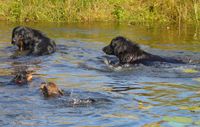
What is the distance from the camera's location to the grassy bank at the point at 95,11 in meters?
20.5

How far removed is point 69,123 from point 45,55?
627cm

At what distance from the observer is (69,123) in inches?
273

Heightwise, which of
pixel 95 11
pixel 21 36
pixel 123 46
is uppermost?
pixel 95 11

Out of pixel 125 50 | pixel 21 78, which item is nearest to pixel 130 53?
pixel 125 50

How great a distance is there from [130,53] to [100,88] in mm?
3129

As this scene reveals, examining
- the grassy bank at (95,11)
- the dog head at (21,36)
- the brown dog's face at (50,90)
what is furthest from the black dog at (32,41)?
the grassy bank at (95,11)

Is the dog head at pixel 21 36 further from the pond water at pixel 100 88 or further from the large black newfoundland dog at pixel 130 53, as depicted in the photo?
the large black newfoundland dog at pixel 130 53

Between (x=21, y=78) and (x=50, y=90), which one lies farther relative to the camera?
(x=21, y=78)

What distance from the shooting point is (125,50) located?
1241 cm

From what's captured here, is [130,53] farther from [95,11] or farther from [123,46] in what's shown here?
[95,11]

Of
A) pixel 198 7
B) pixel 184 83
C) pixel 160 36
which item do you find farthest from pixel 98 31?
pixel 184 83

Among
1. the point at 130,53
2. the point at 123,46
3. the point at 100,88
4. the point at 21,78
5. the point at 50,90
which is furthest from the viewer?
the point at 123,46

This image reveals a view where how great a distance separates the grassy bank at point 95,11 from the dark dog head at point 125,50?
27.1 ft

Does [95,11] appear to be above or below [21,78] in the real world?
above
